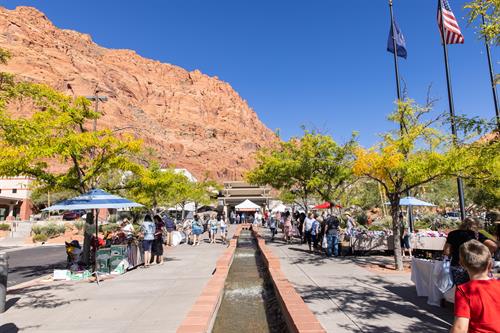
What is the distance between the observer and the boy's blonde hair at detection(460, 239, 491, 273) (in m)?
2.68

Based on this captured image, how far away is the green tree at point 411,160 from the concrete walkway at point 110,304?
18.1 ft

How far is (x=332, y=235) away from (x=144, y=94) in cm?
16308

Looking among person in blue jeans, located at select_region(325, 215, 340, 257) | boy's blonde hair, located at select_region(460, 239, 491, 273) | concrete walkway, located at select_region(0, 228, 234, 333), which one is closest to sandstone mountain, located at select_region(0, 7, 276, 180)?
person in blue jeans, located at select_region(325, 215, 340, 257)

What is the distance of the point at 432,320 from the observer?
5.38 metres

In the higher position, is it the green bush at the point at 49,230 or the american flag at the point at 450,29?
the american flag at the point at 450,29

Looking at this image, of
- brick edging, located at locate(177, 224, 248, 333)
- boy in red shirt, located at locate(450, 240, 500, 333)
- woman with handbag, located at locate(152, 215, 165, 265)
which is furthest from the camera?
woman with handbag, located at locate(152, 215, 165, 265)

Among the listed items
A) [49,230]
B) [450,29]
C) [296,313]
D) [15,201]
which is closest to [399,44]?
[450,29]

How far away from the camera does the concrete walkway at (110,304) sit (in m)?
5.29

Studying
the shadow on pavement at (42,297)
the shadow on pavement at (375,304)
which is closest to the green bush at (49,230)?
the shadow on pavement at (42,297)

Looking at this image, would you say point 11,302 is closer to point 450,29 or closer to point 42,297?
point 42,297

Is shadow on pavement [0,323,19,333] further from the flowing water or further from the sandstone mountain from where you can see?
the sandstone mountain

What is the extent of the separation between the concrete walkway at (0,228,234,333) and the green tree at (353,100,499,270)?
18.1 ft

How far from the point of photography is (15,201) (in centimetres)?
4653

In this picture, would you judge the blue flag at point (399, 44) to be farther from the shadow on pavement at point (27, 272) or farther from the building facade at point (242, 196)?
the building facade at point (242, 196)
